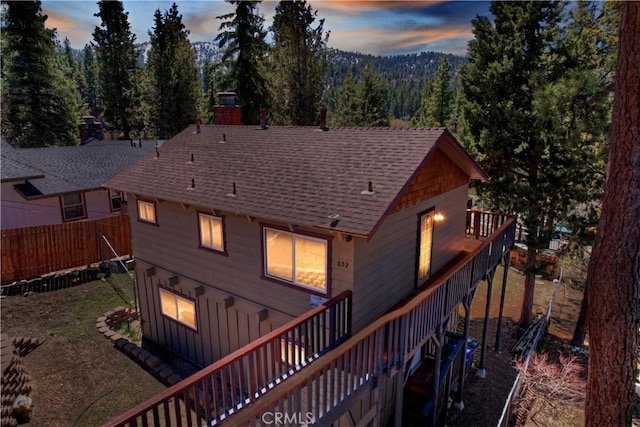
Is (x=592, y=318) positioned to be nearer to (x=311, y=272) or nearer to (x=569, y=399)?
(x=311, y=272)

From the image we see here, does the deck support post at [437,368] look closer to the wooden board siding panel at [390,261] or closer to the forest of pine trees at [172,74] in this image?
the wooden board siding panel at [390,261]

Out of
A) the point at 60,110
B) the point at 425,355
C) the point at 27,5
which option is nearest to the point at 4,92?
the point at 60,110

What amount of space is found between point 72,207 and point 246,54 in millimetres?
15586

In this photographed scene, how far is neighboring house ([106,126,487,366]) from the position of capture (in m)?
7.57

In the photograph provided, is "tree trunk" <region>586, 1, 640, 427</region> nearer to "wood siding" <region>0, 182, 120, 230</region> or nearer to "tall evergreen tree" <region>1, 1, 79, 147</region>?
"wood siding" <region>0, 182, 120, 230</region>

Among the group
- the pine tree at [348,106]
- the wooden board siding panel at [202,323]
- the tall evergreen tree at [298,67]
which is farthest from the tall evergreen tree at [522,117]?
the pine tree at [348,106]

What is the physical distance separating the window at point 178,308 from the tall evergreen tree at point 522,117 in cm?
1149

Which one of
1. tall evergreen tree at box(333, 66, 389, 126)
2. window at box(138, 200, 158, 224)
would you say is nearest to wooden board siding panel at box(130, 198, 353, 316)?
window at box(138, 200, 158, 224)

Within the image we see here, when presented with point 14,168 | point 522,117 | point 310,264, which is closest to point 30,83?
point 14,168

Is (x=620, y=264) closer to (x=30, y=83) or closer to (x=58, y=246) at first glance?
(x=58, y=246)

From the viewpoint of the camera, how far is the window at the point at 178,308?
1099 cm

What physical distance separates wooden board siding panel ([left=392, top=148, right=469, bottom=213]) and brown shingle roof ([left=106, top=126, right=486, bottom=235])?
33cm

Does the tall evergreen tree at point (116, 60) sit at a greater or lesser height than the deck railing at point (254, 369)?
greater

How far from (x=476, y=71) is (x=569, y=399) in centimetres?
1124
